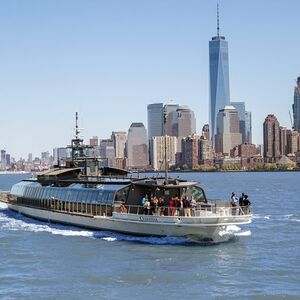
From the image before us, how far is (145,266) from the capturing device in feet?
116

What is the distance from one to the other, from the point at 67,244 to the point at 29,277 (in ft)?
33.8

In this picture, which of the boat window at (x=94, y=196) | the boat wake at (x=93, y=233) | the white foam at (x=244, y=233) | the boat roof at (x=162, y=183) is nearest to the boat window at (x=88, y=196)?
the boat window at (x=94, y=196)

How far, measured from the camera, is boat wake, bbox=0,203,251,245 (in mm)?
42688

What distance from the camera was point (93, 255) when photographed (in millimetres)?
39281

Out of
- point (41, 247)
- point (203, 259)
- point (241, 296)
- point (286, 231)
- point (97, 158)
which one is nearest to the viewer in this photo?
point (241, 296)

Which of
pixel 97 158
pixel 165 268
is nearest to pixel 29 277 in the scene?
pixel 165 268

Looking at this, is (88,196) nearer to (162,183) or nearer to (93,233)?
(93,233)

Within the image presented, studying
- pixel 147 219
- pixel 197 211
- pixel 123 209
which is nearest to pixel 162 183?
pixel 123 209

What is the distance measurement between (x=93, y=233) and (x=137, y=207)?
197 inches

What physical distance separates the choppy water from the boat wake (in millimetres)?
80

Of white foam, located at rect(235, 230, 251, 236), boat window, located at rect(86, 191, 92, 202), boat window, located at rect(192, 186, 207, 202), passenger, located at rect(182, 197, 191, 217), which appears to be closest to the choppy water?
white foam, located at rect(235, 230, 251, 236)

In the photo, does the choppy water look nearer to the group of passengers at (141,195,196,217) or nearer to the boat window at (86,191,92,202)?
the group of passengers at (141,195,196,217)

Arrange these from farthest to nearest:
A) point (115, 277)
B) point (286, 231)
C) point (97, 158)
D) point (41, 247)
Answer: point (97, 158)
point (286, 231)
point (41, 247)
point (115, 277)

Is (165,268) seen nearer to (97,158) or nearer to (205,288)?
(205,288)
